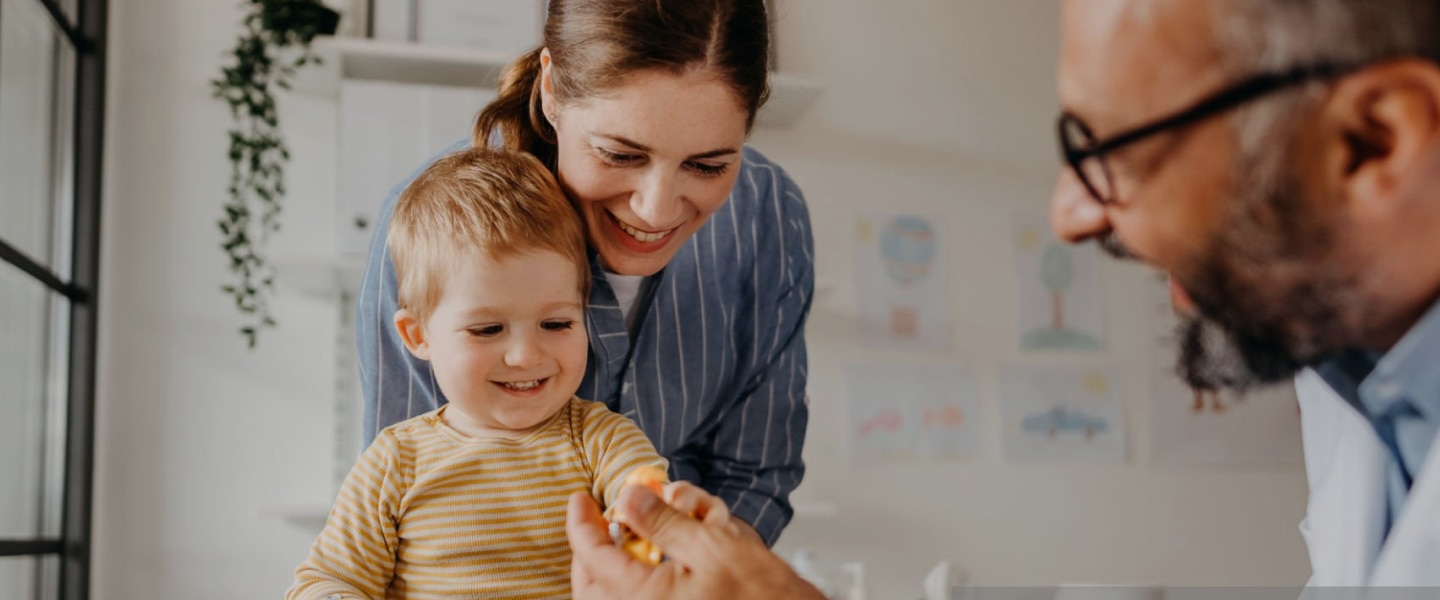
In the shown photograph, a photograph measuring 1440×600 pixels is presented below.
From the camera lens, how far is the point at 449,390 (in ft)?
3.65

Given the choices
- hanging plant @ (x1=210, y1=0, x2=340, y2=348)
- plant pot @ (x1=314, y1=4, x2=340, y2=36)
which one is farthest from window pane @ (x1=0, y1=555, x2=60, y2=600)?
plant pot @ (x1=314, y1=4, x2=340, y2=36)

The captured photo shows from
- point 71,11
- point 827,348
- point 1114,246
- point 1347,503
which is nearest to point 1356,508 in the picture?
point 1347,503

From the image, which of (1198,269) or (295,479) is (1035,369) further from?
(1198,269)

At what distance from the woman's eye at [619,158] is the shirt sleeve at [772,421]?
34cm

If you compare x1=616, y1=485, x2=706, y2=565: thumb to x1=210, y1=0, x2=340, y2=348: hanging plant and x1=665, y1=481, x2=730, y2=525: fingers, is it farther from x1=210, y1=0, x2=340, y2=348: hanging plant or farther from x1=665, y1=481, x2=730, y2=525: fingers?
x1=210, y1=0, x2=340, y2=348: hanging plant

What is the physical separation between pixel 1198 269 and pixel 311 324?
7.46 feet

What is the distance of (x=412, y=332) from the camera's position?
45.9 inches

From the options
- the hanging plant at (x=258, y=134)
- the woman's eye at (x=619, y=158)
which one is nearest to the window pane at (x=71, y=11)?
the hanging plant at (x=258, y=134)

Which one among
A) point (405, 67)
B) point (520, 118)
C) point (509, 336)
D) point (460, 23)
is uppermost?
point (460, 23)

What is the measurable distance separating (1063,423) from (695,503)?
8.06 ft

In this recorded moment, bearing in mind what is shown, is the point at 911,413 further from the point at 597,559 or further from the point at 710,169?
the point at 597,559

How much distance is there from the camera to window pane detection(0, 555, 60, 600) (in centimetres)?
228

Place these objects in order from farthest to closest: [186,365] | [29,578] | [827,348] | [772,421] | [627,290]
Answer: [827,348], [186,365], [29,578], [772,421], [627,290]

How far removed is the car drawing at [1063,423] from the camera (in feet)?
10.5
